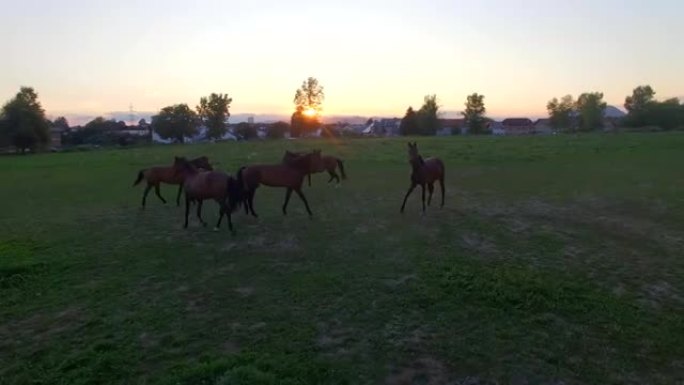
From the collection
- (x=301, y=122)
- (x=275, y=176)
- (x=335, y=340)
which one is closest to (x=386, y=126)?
(x=301, y=122)

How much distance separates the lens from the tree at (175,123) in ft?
327

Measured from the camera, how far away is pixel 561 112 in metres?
129

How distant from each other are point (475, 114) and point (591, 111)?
26976mm

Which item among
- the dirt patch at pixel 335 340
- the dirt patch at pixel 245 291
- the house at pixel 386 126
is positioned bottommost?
the dirt patch at pixel 335 340

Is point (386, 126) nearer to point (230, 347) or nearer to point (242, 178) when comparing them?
point (242, 178)

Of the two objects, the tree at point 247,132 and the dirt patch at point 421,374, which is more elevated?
the tree at point 247,132

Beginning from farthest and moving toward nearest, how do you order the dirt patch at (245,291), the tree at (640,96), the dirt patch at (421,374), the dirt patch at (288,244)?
the tree at (640,96) → the dirt patch at (288,244) → the dirt patch at (245,291) → the dirt patch at (421,374)

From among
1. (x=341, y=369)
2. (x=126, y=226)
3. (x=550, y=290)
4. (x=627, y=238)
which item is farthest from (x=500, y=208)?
(x=341, y=369)

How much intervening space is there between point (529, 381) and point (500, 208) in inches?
441

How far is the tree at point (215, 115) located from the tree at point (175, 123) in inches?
123

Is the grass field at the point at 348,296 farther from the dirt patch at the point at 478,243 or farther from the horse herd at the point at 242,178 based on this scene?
the horse herd at the point at 242,178

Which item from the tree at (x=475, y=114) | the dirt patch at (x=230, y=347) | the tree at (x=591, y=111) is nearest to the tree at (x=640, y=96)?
the tree at (x=591, y=111)

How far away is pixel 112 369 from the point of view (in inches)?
237

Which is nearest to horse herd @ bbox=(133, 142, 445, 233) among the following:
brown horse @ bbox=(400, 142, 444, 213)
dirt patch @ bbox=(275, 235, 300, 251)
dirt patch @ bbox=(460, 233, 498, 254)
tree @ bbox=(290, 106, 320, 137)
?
brown horse @ bbox=(400, 142, 444, 213)
